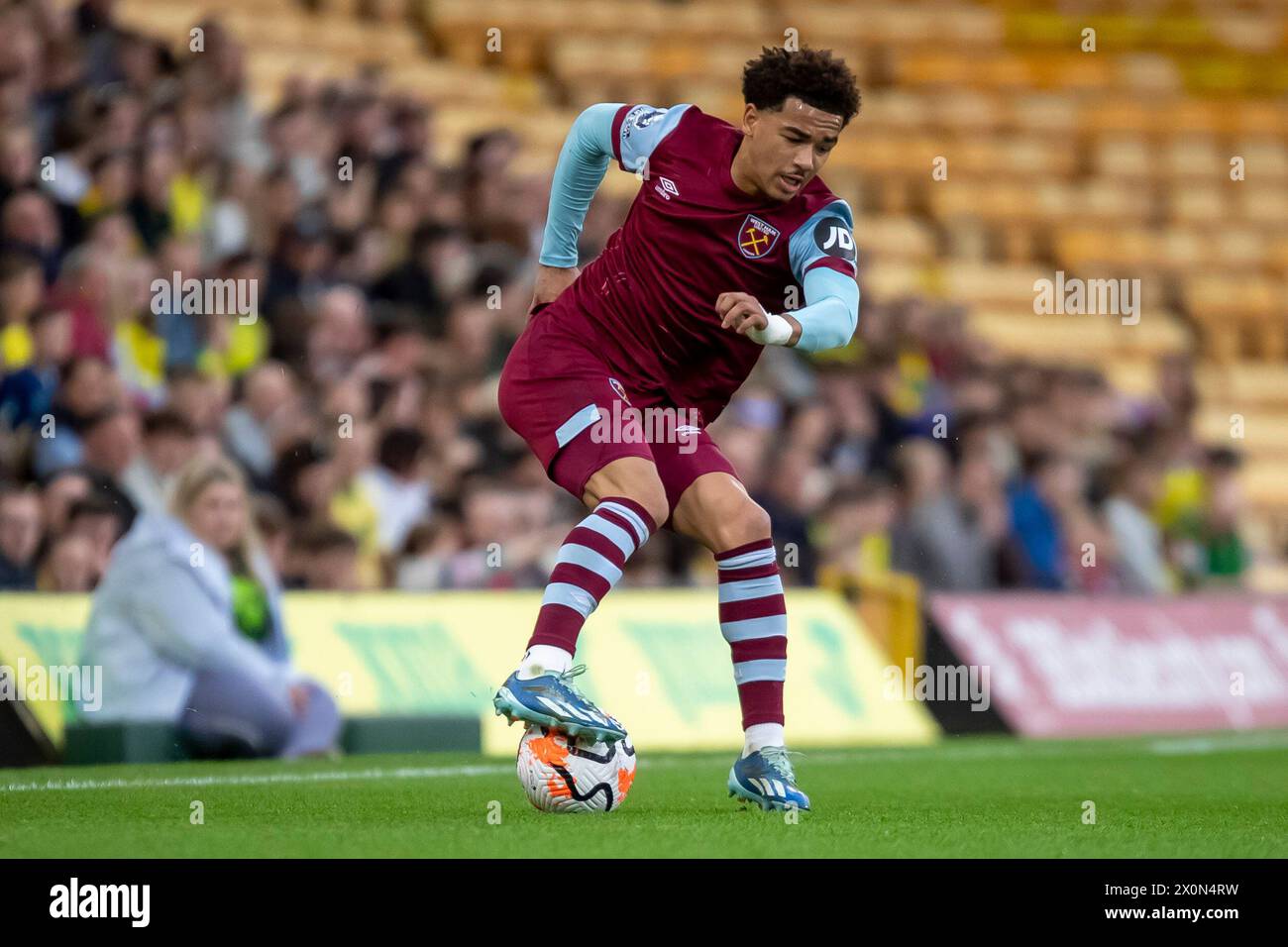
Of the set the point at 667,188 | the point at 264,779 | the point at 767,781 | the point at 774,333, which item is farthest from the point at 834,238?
the point at 264,779

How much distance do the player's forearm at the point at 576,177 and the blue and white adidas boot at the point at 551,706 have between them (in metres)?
1.60

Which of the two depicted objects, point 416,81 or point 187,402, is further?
point 416,81

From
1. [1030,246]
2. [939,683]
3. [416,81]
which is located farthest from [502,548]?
[1030,246]

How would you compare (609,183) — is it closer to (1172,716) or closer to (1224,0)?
(1172,716)

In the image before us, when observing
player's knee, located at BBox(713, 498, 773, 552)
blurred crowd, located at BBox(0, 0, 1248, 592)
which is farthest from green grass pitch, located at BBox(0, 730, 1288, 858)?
blurred crowd, located at BBox(0, 0, 1248, 592)

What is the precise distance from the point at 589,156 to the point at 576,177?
Result: 0.34 feet

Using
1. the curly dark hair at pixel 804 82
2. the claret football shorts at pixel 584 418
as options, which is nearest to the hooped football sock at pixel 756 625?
the claret football shorts at pixel 584 418

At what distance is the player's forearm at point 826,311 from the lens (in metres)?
5.81

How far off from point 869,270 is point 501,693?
1201cm

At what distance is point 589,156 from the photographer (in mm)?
6641

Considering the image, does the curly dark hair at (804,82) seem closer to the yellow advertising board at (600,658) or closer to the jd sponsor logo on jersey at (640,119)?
the jd sponsor logo on jersey at (640,119)

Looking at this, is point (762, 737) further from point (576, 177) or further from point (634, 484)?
point (576, 177)

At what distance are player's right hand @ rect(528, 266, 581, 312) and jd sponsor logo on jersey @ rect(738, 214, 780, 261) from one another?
0.68 meters

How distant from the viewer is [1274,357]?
19.8m
